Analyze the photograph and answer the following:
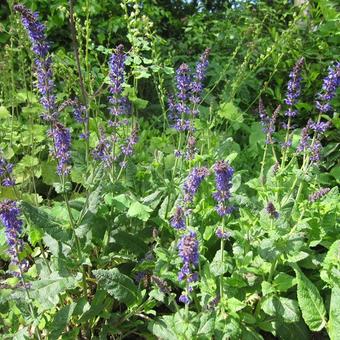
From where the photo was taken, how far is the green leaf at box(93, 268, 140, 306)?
2562 mm

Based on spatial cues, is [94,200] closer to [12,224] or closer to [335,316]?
[12,224]

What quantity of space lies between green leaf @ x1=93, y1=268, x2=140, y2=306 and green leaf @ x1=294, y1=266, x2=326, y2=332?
89cm

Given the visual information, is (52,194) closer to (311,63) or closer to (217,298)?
(217,298)

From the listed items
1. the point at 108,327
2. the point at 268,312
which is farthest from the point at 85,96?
the point at 268,312

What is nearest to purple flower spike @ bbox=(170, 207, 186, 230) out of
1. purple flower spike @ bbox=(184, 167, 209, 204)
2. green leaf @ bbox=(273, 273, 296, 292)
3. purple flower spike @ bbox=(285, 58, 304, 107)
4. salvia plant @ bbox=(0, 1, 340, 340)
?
salvia plant @ bbox=(0, 1, 340, 340)

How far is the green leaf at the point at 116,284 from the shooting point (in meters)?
2.56

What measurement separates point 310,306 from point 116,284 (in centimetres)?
104

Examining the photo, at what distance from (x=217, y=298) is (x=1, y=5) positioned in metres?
5.51

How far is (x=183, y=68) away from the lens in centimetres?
305

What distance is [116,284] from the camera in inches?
103

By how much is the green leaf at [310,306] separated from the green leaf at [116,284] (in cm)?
89

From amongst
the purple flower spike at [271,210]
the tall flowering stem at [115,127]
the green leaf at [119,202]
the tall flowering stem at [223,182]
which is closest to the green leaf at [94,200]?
the green leaf at [119,202]

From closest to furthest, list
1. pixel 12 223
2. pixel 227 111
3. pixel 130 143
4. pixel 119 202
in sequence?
pixel 12 223
pixel 119 202
pixel 130 143
pixel 227 111

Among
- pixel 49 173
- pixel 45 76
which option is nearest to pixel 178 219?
pixel 45 76
